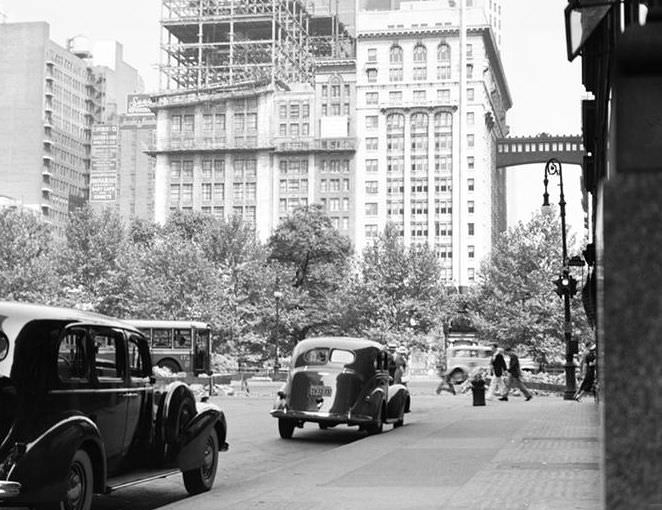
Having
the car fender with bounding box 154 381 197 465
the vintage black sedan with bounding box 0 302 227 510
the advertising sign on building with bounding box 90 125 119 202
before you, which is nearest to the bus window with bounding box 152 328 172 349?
the vintage black sedan with bounding box 0 302 227 510

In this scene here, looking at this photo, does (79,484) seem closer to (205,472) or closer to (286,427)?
(205,472)

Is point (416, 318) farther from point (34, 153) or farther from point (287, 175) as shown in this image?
point (34, 153)

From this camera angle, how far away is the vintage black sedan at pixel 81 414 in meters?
8.45

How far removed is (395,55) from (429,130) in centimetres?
1220

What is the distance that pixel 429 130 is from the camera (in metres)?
151

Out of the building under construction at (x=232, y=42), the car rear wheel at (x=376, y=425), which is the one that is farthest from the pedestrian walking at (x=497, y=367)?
the building under construction at (x=232, y=42)

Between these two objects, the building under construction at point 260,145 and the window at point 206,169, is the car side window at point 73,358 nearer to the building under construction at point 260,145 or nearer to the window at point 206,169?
the building under construction at point 260,145

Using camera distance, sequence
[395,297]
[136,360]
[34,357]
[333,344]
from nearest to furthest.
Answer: [34,357]
[136,360]
[333,344]
[395,297]

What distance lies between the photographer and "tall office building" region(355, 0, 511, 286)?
5802 inches

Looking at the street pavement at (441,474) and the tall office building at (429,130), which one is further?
the tall office building at (429,130)

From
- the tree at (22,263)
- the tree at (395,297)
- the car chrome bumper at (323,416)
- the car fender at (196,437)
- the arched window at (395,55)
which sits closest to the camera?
the car fender at (196,437)

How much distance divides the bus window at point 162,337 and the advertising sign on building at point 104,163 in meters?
152

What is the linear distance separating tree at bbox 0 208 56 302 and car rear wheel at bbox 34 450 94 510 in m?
57.5

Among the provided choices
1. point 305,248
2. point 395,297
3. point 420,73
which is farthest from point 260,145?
point 395,297
